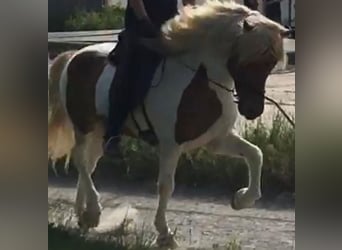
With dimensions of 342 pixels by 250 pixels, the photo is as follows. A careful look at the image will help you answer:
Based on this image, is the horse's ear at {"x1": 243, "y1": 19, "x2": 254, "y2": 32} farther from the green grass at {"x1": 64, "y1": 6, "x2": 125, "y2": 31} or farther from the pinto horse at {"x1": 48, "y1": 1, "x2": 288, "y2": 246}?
the green grass at {"x1": 64, "y1": 6, "x2": 125, "y2": 31}

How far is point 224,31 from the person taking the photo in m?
2.91

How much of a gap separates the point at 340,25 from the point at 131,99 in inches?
31.8

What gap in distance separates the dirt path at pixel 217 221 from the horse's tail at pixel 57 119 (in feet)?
0.90

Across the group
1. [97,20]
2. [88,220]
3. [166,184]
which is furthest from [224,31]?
[88,220]

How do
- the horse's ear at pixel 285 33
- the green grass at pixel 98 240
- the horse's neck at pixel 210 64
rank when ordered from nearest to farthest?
the horse's ear at pixel 285 33
the horse's neck at pixel 210 64
the green grass at pixel 98 240

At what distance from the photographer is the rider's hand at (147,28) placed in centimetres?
297

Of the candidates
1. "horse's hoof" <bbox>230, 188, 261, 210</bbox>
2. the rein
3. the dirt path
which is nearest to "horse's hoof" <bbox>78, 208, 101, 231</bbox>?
the dirt path

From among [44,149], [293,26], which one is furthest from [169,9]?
[44,149]

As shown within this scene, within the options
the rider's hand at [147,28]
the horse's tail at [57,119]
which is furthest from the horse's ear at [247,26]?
the horse's tail at [57,119]

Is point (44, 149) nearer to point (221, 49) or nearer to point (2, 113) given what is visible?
point (2, 113)

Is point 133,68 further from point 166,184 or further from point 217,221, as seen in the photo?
point 217,221

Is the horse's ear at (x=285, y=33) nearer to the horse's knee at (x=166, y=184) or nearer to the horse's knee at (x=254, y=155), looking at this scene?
the horse's knee at (x=254, y=155)

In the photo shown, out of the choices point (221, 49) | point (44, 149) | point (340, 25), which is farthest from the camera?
point (44, 149)

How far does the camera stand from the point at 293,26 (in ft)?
9.18
